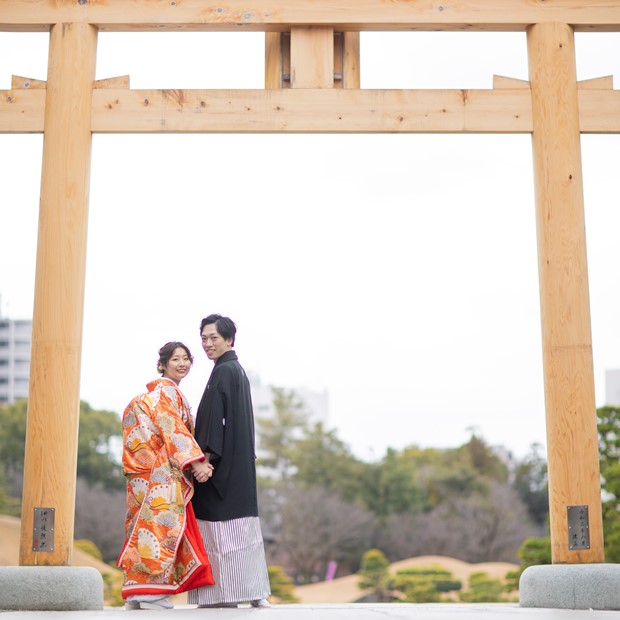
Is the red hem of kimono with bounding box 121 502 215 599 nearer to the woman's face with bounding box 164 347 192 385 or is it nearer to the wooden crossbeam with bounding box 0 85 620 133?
the woman's face with bounding box 164 347 192 385

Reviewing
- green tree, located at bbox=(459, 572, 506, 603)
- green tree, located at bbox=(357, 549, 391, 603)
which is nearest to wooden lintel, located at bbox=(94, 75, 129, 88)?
green tree, located at bbox=(459, 572, 506, 603)

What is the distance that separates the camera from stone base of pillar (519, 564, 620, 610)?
13.4ft

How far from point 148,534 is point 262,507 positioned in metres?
20.4

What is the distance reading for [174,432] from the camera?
4.13m

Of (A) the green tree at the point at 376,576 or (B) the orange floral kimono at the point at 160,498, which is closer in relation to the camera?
(B) the orange floral kimono at the point at 160,498

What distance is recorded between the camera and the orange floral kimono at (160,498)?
403cm

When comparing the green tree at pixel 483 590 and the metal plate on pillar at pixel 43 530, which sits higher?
the metal plate on pillar at pixel 43 530

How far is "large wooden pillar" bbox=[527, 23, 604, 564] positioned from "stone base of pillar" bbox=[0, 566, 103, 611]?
7.29ft

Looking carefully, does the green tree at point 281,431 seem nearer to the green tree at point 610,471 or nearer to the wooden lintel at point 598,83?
the green tree at point 610,471

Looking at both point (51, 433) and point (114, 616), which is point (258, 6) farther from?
point (114, 616)

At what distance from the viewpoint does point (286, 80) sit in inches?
190

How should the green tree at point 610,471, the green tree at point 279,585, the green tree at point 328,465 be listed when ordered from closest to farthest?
the green tree at point 610,471 < the green tree at point 279,585 < the green tree at point 328,465

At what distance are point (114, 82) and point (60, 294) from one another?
→ 1172 mm

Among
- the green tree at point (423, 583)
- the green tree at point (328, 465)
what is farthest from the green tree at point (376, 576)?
the green tree at point (328, 465)
